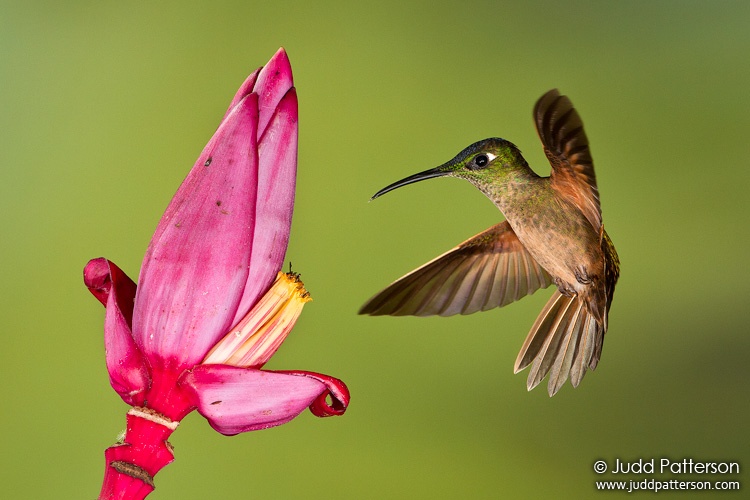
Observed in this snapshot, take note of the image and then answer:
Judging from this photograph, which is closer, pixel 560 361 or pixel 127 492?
pixel 127 492

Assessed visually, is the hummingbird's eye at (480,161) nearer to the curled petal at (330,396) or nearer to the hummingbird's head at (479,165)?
the hummingbird's head at (479,165)

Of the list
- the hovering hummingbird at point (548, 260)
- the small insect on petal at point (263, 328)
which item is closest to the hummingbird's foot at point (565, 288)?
the hovering hummingbird at point (548, 260)

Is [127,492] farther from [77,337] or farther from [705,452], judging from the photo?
[705,452]

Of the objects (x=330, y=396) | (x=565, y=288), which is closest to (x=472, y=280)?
(x=565, y=288)

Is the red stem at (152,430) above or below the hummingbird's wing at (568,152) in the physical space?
below

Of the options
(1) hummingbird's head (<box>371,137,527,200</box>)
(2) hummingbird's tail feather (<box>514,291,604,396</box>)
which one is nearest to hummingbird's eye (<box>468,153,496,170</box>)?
→ (1) hummingbird's head (<box>371,137,527,200</box>)

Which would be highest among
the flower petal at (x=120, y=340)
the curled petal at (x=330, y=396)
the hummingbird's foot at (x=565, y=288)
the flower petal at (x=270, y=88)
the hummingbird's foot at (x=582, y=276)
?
the flower petal at (x=270, y=88)

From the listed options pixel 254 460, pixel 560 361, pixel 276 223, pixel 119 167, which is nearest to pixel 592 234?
pixel 560 361

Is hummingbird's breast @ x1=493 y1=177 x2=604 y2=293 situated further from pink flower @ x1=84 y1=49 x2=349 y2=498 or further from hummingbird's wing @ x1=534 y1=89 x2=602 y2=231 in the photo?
pink flower @ x1=84 y1=49 x2=349 y2=498
